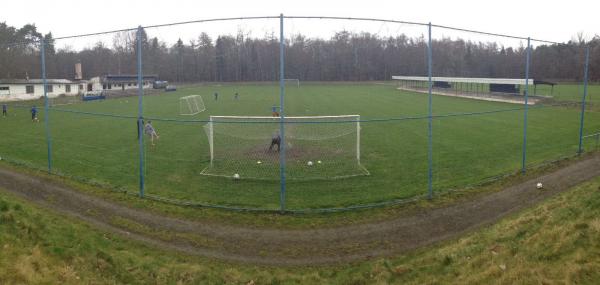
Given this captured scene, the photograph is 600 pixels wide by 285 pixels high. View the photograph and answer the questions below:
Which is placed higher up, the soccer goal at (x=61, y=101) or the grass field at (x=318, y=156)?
the soccer goal at (x=61, y=101)

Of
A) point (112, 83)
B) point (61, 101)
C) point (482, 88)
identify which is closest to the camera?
point (482, 88)

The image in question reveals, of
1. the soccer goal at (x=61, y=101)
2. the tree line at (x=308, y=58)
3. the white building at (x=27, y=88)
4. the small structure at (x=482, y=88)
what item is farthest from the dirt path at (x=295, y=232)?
the soccer goal at (x=61, y=101)

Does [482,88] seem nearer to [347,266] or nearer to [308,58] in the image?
[308,58]

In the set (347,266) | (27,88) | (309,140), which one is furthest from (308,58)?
(347,266)

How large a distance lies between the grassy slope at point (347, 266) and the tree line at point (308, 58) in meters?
9.24

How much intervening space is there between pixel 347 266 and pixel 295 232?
6.88 feet

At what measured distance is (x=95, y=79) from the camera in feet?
231

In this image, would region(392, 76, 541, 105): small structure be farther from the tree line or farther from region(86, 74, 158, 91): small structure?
region(86, 74, 158, 91): small structure

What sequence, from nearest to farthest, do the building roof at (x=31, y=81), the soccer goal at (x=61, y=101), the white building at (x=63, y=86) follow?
the building roof at (x=31, y=81) → the white building at (x=63, y=86) → the soccer goal at (x=61, y=101)

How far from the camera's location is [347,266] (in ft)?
27.6

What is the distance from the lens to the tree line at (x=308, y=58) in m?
21.9

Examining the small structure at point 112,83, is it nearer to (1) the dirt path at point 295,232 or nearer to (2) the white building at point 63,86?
(2) the white building at point 63,86

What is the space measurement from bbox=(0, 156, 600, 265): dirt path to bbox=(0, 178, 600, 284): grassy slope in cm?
48

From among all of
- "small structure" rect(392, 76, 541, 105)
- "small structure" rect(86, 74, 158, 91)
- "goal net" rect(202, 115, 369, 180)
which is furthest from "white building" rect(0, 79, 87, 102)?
"small structure" rect(392, 76, 541, 105)
